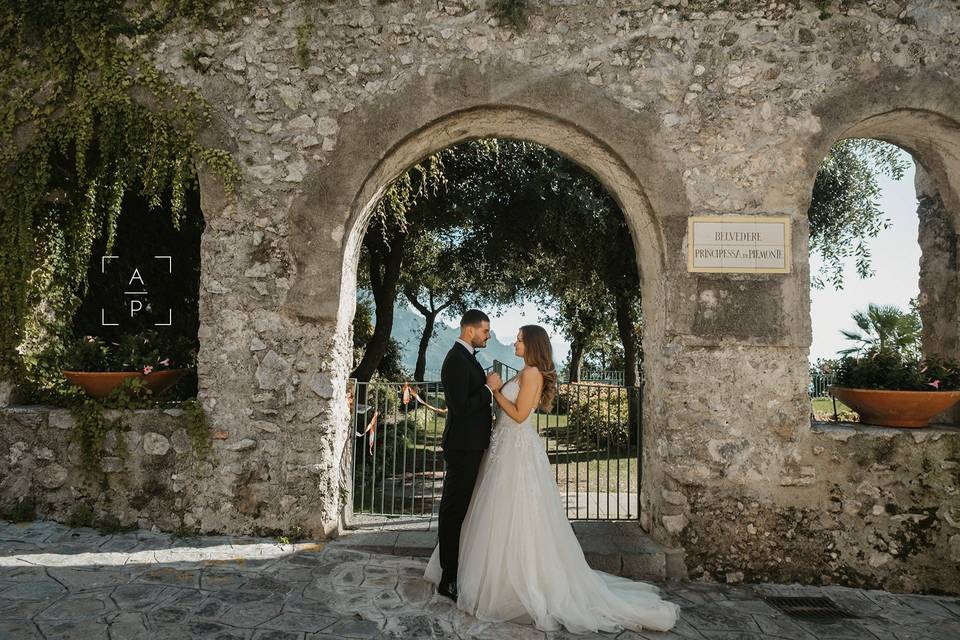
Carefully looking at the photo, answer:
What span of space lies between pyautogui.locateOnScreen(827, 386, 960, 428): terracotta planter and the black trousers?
315cm

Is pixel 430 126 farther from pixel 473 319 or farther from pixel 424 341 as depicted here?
pixel 424 341

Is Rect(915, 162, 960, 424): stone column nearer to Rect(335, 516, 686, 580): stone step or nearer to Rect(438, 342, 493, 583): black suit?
Rect(335, 516, 686, 580): stone step

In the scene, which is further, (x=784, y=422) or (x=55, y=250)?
(x=55, y=250)

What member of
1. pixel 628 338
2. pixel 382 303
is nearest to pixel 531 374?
pixel 382 303

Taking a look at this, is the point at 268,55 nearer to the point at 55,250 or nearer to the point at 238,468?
the point at 55,250

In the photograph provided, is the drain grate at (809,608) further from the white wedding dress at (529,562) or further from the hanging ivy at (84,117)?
the hanging ivy at (84,117)

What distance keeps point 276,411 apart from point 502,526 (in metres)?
2.07

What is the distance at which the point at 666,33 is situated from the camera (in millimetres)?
4605

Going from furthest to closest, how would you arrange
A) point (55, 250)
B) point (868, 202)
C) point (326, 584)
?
point (868, 202) → point (55, 250) → point (326, 584)

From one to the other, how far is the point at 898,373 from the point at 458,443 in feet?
11.5

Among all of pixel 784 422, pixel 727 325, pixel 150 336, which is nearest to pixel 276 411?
pixel 150 336

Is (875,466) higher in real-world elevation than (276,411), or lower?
lower

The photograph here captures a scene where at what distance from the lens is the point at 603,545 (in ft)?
14.8

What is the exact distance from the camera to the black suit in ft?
12.3
